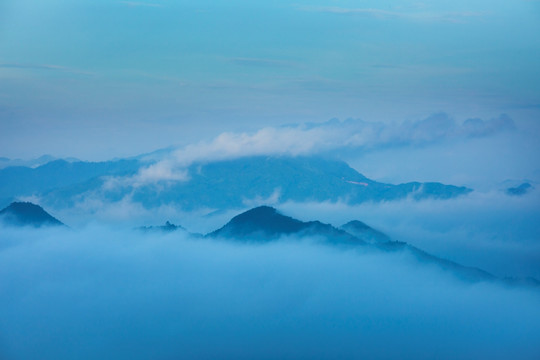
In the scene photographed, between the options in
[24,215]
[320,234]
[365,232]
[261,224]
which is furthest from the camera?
[365,232]

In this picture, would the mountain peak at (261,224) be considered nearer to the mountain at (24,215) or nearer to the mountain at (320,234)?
the mountain at (320,234)

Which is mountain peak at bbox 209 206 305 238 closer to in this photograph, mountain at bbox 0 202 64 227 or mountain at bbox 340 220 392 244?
mountain at bbox 340 220 392 244

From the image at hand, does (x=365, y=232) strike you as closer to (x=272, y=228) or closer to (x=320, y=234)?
(x=320, y=234)

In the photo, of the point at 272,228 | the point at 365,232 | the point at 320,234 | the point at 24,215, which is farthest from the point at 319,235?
the point at 24,215

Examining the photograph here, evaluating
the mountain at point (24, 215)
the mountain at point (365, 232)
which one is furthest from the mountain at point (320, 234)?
the mountain at point (24, 215)

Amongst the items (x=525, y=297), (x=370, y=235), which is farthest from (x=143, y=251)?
(x=525, y=297)

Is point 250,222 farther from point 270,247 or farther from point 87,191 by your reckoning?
→ point 87,191
